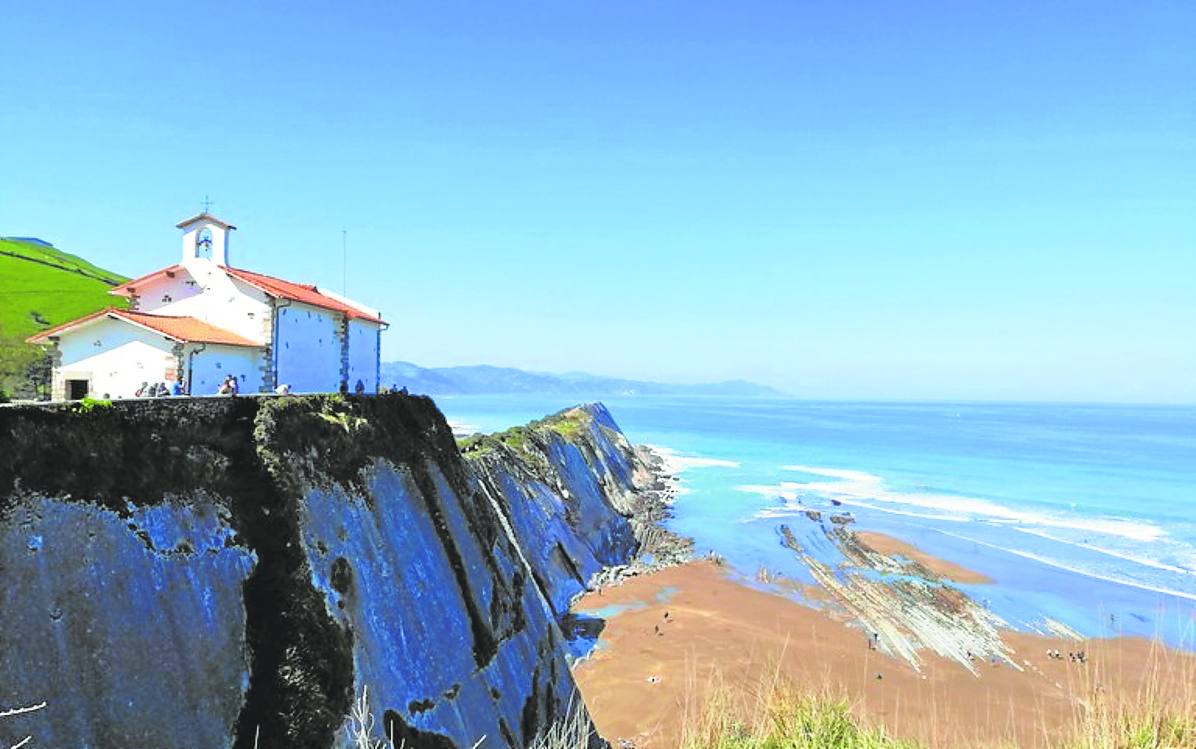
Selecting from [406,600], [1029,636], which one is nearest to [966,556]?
[1029,636]

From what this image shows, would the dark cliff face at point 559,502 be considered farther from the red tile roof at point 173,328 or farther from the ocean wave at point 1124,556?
the ocean wave at point 1124,556

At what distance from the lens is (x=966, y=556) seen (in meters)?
42.7

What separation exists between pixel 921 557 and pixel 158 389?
41193 mm

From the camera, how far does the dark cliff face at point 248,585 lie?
8070 mm

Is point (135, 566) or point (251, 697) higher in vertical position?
point (135, 566)

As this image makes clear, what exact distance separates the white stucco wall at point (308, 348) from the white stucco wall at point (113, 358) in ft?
9.35

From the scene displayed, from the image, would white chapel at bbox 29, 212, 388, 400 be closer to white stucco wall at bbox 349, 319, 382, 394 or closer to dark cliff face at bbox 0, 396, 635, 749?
white stucco wall at bbox 349, 319, 382, 394

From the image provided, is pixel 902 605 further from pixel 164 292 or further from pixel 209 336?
pixel 164 292

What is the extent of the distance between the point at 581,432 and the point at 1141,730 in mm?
54054

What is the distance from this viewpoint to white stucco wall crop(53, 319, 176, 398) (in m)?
16.0

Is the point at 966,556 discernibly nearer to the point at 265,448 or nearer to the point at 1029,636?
the point at 1029,636

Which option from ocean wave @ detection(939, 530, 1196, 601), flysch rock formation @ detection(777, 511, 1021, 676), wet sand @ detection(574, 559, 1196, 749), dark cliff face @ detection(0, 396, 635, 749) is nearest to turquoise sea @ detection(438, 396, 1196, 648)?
ocean wave @ detection(939, 530, 1196, 601)

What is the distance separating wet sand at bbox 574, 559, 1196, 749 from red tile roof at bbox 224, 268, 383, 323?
14293 millimetres

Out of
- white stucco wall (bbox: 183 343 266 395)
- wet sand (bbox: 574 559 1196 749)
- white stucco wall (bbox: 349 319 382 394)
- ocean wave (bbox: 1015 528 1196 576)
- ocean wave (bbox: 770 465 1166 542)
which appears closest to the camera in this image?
white stucco wall (bbox: 183 343 266 395)
